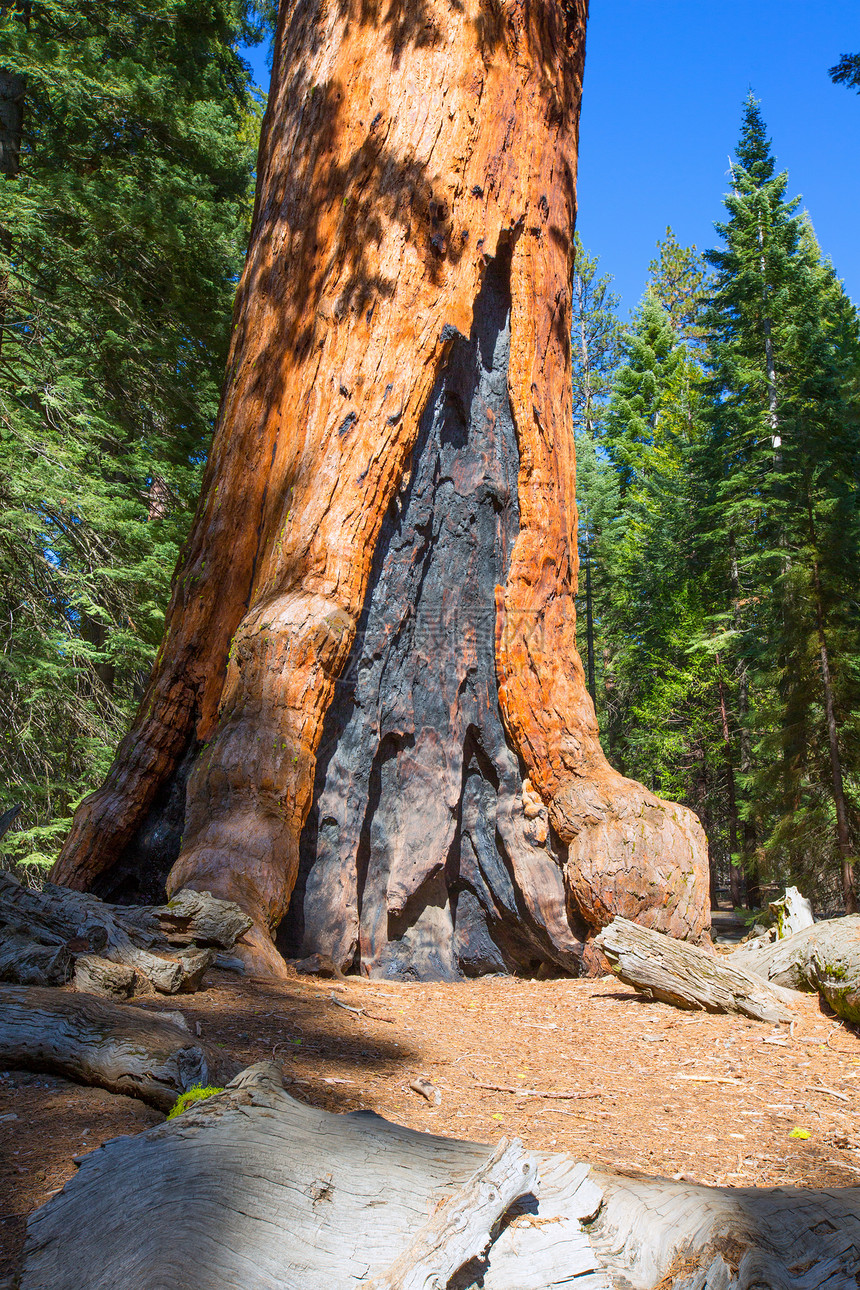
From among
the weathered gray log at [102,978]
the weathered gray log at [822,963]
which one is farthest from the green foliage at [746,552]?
the weathered gray log at [102,978]

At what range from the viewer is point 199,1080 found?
7.61ft

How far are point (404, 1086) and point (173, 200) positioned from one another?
38.1 feet

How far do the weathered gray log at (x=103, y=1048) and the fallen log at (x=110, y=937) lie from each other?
0.38 metres

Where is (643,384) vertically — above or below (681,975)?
above

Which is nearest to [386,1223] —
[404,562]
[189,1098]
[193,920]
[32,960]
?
[189,1098]

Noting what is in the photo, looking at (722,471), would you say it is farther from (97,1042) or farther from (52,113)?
(97,1042)

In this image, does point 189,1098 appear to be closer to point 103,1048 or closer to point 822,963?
point 103,1048

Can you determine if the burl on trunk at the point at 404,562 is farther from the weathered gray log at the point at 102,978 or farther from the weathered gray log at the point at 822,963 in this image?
the weathered gray log at the point at 102,978

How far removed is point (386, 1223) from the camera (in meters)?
1.57

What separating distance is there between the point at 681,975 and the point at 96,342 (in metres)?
11.0

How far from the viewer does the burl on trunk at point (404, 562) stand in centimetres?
511

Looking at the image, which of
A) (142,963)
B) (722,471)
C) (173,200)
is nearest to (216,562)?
(142,963)

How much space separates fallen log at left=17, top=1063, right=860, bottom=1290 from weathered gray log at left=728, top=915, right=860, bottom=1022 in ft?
8.84

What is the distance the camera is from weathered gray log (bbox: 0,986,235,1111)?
7.68 ft
